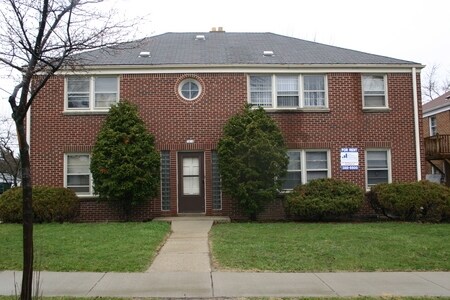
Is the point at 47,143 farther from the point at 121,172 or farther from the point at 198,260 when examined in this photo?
the point at 198,260

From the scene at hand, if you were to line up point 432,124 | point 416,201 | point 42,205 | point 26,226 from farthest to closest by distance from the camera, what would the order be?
point 432,124, point 416,201, point 42,205, point 26,226

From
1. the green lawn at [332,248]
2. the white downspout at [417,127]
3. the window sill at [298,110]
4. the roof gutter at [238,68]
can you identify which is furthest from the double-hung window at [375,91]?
the green lawn at [332,248]

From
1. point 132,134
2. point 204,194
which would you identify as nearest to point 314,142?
point 204,194

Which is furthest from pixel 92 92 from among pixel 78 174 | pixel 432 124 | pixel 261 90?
pixel 432 124

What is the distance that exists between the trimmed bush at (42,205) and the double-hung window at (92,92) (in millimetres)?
3228

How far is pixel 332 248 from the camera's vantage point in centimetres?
973

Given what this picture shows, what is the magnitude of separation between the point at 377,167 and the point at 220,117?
5.82 metres

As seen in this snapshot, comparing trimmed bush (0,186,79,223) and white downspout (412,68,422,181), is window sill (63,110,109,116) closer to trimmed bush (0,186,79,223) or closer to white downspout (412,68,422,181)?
trimmed bush (0,186,79,223)

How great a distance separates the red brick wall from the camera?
1612 centimetres

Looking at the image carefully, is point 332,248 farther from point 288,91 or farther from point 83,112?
point 83,112

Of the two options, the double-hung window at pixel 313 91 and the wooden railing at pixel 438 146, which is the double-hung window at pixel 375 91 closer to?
the double-hung window at pixel 313 91

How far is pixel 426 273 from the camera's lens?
311 inches

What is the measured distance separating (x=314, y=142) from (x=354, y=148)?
1.43m

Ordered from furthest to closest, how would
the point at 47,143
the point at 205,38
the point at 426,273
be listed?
the point at 205,38
the point at 47,143
the point at 426,273
